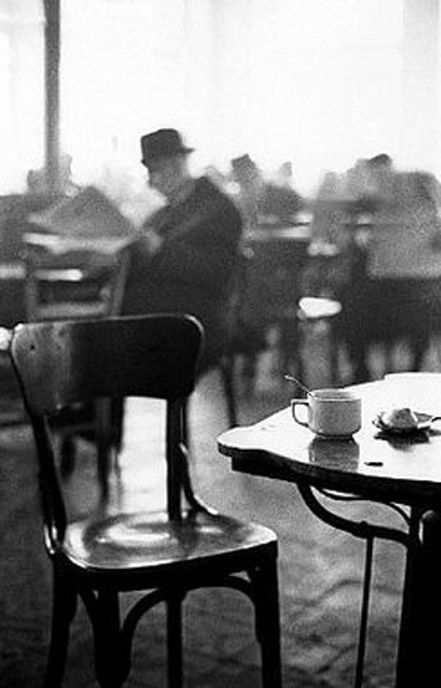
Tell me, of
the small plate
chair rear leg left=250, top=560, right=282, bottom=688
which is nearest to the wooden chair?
chair rear leg left=250, top=560, right=282, bottom=688

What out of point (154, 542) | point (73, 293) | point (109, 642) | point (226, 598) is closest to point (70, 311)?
point (73, 293)

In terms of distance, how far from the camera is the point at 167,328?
2393 mm

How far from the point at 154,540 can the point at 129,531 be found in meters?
0.07

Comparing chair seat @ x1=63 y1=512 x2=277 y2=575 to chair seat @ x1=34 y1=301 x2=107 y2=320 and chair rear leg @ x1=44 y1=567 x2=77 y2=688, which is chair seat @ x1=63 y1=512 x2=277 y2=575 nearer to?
chair rear leg @ x1=44 y1=567 x2=77 y2=688

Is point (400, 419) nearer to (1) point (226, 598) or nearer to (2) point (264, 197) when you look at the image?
(1) point (226, 598)

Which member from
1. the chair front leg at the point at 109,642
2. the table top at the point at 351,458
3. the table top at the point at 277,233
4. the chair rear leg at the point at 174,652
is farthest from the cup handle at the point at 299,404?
the table top at the point at 277,233

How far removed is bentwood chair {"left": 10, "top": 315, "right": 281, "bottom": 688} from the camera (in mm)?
1971

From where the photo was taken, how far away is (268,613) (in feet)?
6.89

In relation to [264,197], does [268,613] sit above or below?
below

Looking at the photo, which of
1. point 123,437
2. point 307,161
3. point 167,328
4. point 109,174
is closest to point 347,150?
point 307,161

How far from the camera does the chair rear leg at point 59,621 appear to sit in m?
2.12

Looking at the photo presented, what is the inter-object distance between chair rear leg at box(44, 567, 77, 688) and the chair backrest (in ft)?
0.28

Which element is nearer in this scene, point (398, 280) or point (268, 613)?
point (268, 613)

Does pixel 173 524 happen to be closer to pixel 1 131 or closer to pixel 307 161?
pixel 1 131
